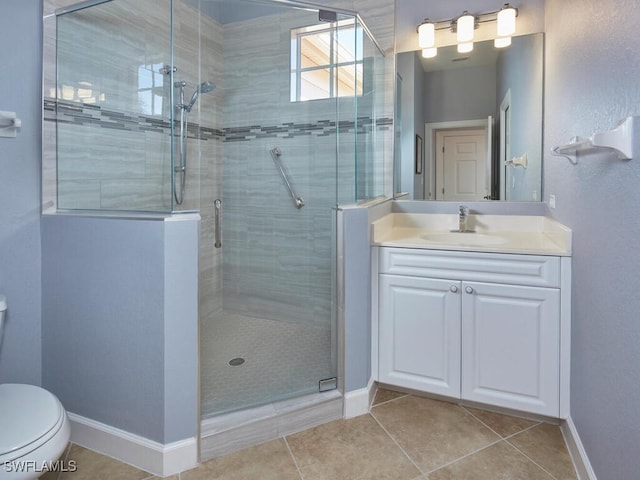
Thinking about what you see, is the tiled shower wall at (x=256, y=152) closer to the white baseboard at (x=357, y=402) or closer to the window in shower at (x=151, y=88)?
the window in shower at (x=151, y=88)

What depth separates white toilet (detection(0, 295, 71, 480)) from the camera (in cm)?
114

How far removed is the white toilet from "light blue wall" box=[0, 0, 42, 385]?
45 cm

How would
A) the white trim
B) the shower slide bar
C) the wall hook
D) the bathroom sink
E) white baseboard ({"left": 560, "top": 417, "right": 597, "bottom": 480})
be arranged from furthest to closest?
1. the shower slide bar
2. the bathroom sink
3. the white trim
4. the wall hook
5. white baseboard ({"left": 560, "top": 417, "right": 597, "bottom": 480})

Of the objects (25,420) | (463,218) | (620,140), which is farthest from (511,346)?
(25,420)

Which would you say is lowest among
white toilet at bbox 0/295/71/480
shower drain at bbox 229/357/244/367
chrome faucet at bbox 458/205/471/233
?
shower drain at bbox 229/357/244/367

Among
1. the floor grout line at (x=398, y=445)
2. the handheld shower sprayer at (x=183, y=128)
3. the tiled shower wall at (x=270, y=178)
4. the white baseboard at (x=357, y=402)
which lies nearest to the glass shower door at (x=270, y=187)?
the tiled shower wall at (x=270, y=178)

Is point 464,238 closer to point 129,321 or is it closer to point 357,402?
point 357,402

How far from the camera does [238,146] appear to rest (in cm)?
275

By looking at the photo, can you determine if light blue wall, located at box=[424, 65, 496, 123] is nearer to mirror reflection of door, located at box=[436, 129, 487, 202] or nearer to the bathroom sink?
mirror reflection of door, located at box=[436, 129, 487, 202]

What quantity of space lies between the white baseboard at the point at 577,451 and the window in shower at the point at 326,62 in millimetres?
1937

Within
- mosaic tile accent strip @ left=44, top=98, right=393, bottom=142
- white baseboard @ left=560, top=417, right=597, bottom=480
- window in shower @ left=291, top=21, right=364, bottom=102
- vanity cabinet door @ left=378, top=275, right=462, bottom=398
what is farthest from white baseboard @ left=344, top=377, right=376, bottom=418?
window in shower @ left=291, top=21, right=364, bottom=102

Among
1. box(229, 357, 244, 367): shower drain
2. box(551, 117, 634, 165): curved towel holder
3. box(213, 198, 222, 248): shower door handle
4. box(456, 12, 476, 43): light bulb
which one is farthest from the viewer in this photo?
box(213, 198, 222, 248): shower door handle

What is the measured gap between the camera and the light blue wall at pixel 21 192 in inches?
67.9

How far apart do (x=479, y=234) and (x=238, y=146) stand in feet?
5.35
